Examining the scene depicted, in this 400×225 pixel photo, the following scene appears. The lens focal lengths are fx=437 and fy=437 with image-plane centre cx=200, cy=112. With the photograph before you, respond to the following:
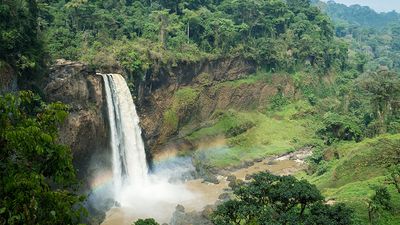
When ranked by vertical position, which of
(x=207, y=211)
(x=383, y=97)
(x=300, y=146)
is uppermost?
(x=383, y=97)

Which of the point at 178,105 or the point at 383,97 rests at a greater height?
the point at 383,97

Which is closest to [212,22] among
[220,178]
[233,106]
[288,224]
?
[233,106]

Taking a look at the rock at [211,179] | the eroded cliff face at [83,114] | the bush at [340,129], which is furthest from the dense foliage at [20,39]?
the bush at [340,129]

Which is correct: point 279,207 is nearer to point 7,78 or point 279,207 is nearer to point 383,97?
point 7,78

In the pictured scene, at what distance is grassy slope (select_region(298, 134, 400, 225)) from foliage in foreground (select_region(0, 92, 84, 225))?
52.8 feet

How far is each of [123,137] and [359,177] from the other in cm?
1860

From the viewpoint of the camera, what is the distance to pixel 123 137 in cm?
3631

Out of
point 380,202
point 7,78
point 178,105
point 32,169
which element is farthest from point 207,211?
point 32,169

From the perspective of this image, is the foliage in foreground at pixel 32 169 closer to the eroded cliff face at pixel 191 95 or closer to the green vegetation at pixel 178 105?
the eroded cliff face at pixel 191 95

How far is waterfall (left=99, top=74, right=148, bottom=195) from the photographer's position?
34.8 m

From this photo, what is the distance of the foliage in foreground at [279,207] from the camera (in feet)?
52.1

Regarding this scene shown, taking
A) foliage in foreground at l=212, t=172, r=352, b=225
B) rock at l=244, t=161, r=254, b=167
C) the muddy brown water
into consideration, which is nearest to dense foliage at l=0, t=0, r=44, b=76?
the muddy brown water

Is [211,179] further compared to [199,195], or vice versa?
[211,179]

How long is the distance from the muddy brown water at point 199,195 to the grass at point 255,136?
1.56 meters
